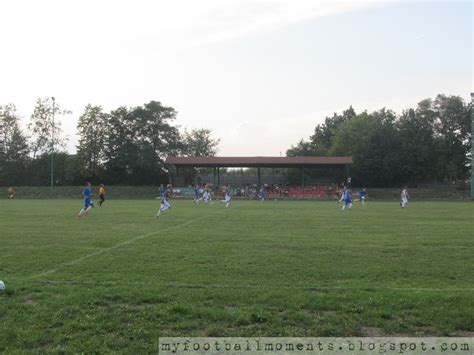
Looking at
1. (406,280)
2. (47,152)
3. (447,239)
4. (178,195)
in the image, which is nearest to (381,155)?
(178,195)

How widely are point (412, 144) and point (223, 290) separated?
7016cm

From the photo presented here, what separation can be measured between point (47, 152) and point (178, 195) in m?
29.8

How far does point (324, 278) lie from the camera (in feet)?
27.4

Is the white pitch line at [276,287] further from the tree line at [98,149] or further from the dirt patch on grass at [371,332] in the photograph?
the tree line at [98,149]

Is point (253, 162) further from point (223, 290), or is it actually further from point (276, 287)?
point (223, 290)

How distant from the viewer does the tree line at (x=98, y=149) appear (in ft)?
241

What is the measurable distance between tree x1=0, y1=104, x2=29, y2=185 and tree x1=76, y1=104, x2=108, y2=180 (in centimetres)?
868

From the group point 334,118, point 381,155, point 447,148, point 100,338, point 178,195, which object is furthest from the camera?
point 334,118

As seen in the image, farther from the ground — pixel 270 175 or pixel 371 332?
pixel 270 175

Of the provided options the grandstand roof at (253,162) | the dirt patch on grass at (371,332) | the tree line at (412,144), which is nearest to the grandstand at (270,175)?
the grandstand roof at (253,162)

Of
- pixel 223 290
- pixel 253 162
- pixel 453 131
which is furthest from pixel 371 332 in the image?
pixel 453 131

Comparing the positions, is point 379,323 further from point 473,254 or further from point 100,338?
point 473,254

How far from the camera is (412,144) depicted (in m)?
71.9

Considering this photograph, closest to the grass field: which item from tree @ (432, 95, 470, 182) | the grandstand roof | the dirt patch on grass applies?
the dirt patch on grass
